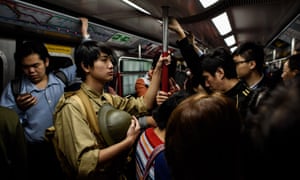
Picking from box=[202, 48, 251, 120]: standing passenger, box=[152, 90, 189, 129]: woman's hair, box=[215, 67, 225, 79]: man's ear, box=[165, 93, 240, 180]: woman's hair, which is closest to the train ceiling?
box=[202, 48, 251, 120]: standing passenger

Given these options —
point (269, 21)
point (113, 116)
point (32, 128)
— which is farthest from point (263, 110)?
point (269, 21)

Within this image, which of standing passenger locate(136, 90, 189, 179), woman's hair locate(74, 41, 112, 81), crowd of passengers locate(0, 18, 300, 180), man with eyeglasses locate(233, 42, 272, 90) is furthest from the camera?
man with eyeglasses locate(233, 42, 272, 90)

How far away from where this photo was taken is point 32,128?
75.7 inches

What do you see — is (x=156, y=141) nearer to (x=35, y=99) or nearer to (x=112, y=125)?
(x=112, y=125)

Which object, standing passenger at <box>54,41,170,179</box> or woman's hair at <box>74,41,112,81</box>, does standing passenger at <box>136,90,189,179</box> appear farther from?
woman's hair at <box>74,41,112,81</box>

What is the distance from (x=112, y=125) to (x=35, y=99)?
0.99 metres

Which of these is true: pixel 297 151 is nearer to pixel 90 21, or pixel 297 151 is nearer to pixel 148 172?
pixel 148 172

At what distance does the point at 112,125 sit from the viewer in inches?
53.1

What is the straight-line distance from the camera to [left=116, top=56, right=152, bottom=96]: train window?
12.7ft

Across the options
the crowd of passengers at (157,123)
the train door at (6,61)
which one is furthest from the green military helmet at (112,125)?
the train door at (6,61)

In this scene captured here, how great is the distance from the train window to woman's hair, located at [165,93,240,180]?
10.1 feet

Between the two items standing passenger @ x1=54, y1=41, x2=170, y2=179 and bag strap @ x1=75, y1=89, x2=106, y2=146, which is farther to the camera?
bag strap @ x1=75, y1=89, x2=106, y2=146

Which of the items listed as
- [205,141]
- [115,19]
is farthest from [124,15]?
[205,141]

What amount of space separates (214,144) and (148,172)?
448mm
